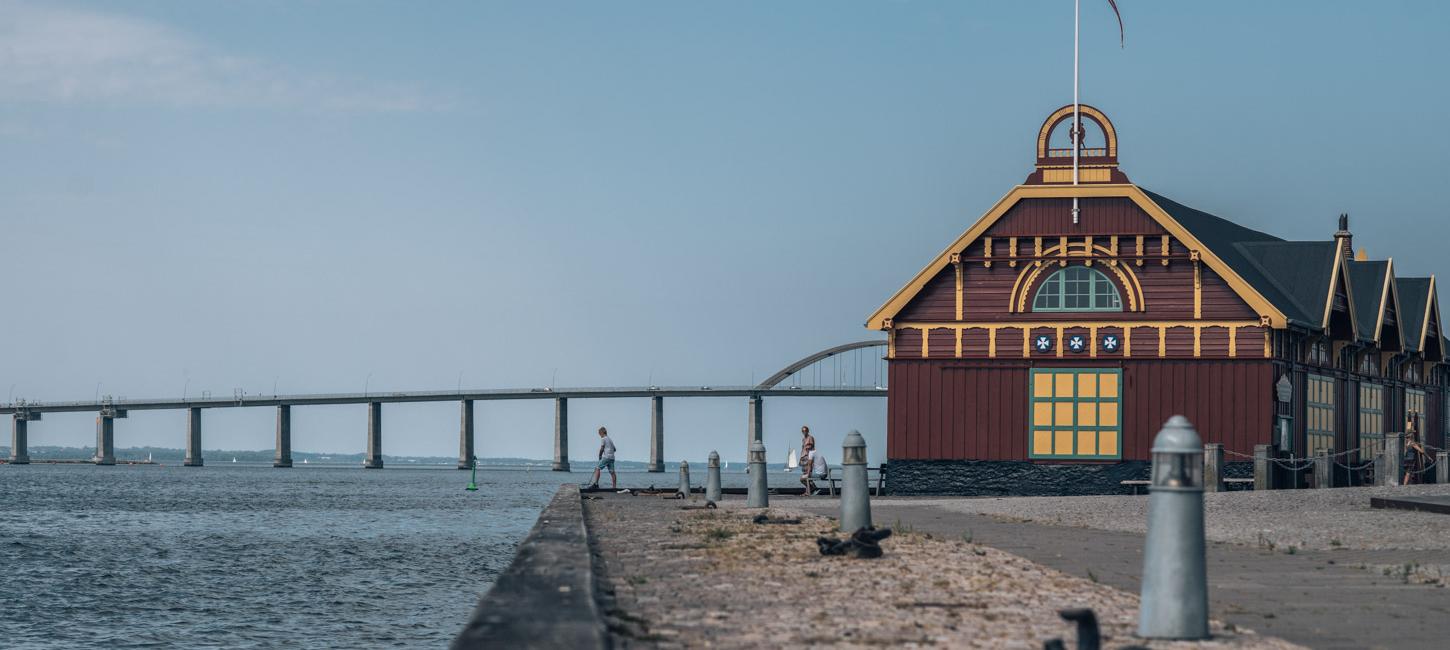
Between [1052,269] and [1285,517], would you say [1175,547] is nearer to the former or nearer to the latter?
[1285,517]

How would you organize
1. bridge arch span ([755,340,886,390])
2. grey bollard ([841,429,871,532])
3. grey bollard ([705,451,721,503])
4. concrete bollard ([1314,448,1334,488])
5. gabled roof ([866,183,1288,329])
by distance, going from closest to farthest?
grey bollard ([841,429,871,532])
grey bollard ([705,451,721,503])
concrete bollard ([1314,448,1334,488])
gabled roof ([866,183,1288,329])
bridge arch span ([755,340,886,390])

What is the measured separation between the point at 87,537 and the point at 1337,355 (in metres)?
32.3

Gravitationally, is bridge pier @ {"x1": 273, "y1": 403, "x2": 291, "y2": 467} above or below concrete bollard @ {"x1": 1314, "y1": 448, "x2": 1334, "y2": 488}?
below

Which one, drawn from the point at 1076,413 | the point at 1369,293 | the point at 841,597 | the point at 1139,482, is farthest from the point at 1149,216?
the point at 841,597

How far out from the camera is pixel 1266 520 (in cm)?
2070

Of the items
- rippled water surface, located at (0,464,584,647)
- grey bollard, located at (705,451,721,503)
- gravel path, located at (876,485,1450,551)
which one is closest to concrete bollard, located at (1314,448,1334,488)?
gravel path, located at (876,485,1450,551)

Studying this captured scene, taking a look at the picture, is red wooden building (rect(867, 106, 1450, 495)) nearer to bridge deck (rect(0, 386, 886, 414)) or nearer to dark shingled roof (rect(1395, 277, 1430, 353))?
dark shingled roof (rect(1395, 277, 1430, 353))

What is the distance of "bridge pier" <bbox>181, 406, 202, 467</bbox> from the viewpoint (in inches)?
7520

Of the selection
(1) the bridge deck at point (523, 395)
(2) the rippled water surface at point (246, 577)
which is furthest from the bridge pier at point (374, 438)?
(2) the rippled water surface at point (246, 577)

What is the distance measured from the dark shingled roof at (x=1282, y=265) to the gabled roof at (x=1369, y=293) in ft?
6.71

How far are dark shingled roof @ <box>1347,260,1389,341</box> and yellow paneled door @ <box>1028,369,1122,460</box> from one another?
31.8 ft

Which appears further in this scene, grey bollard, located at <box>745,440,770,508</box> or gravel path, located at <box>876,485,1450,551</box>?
grey bollard, located at <box>745,440,770,508</box>

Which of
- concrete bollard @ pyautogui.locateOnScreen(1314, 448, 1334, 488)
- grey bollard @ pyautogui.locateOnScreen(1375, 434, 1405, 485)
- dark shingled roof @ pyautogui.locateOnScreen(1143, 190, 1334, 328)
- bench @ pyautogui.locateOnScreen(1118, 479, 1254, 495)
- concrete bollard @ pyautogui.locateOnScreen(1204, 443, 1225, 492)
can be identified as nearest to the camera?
concrete bollard @ pyautogui.locateOnScreen(1204, 443, 1225, 492)

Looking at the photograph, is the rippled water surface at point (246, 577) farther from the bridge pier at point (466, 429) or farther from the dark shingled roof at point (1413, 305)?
the bridge pier at point (466, 429)
